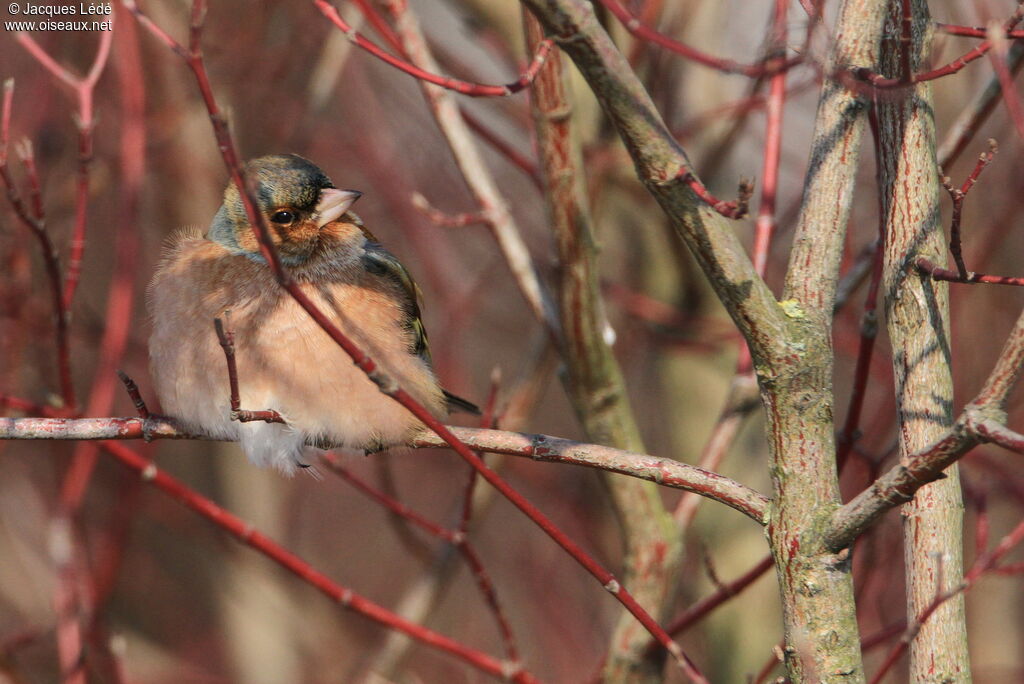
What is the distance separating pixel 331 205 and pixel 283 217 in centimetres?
19

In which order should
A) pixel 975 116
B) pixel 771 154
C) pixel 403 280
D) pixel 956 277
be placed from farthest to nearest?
pixel 403 280
pixel 771 154
pixel 975 116
pixel 956 277

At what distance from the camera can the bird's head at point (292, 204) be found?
394 centimetres

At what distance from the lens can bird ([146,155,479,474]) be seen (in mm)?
3574

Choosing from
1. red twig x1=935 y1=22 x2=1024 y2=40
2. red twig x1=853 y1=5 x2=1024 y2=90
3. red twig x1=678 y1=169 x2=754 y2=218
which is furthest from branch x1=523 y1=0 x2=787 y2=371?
red twig x1=935 y1=22 x2=1024 y2=40

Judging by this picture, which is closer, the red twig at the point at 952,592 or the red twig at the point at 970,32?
the red twig at the point at 952,592

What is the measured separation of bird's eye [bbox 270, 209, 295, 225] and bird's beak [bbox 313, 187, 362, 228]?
0.29 ft

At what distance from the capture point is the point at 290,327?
358cm

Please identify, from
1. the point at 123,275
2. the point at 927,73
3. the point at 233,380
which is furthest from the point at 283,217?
the point at 927,73

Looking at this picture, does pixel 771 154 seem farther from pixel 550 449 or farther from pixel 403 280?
pixel 550 449

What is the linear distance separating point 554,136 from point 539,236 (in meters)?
3.33

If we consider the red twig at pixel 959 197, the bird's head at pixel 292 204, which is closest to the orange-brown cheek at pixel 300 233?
the bird's head at pixel 292 204

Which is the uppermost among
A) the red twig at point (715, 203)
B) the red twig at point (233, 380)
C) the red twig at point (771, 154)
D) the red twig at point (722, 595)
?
the red twig at point (771, 154)

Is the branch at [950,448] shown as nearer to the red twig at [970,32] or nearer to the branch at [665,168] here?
the branch at [665,168]

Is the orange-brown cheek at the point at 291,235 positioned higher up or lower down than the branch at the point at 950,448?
higher up
